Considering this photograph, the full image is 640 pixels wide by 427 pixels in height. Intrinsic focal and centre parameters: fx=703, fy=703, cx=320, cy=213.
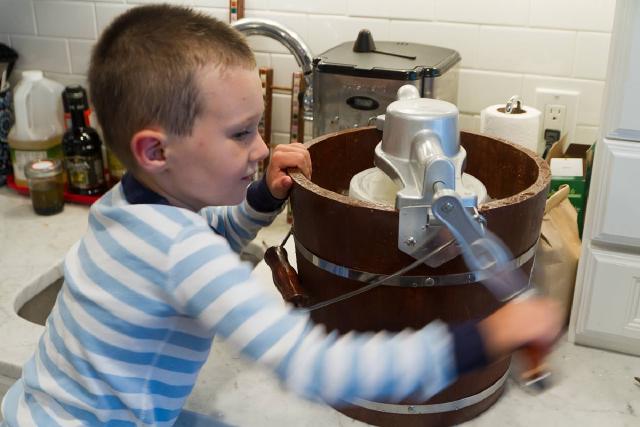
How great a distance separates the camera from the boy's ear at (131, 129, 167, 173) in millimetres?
652

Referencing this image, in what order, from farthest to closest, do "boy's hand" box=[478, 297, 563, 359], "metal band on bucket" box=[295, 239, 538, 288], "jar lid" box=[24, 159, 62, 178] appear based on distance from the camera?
"jar lid" box=[24, 159, 62, 178] → "metal band on bucket" box=[295, 239, 538, 288] → "boy's hand" box=[478, 297, 563, 359]

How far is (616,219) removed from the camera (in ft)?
2.85

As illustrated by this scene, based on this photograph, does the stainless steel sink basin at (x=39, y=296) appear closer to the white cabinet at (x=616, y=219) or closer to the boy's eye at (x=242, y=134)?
the boy's eye at (x=242, y=134)

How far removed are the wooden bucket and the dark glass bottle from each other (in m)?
0.70

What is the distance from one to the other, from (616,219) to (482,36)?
50cm

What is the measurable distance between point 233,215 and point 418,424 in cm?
34

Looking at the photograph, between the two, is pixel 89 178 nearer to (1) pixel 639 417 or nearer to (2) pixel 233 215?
(2) pixel 233 215

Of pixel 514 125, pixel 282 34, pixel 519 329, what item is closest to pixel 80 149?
pixel 282 34

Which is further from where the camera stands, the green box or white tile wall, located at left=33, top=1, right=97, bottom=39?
white tile wall, located at left=33, top=1, right=97, bottom=39

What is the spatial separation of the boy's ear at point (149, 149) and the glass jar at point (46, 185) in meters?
0.79

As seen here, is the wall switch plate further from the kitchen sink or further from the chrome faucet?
the kitchen sink

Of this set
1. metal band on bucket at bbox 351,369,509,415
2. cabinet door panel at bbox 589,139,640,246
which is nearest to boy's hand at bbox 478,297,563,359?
metal band on bucket at bbox 351,369,509,415

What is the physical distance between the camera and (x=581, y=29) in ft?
3.90

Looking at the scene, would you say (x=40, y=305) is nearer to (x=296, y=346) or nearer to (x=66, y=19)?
(x=66, y=19)
